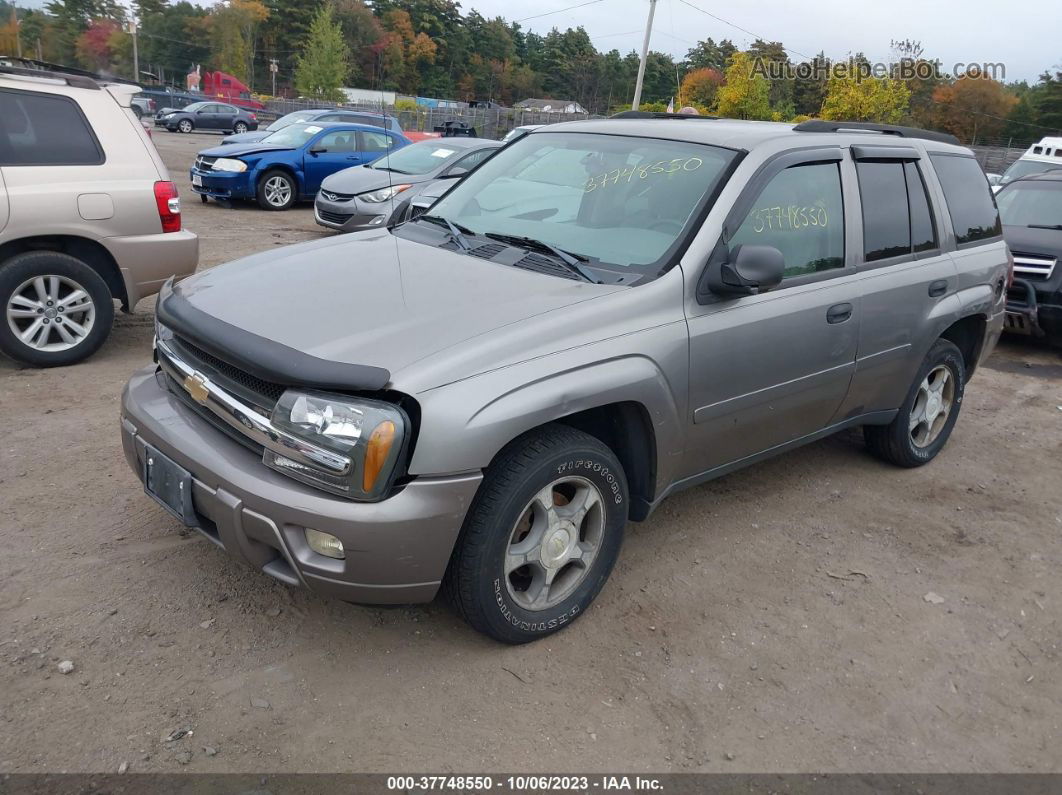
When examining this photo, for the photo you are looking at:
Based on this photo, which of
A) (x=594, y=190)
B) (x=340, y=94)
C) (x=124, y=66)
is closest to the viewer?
(x=594, y=190)

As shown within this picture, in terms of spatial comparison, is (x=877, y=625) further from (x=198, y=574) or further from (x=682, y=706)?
(x=198, y=574)

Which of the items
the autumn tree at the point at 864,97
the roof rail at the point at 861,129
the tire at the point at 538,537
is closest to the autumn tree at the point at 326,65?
the autumn tree at the point at 864,97

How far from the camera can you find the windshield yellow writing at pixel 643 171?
376cm

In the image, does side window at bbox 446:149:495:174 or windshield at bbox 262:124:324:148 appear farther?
windshield at bbox 262:124:324:148

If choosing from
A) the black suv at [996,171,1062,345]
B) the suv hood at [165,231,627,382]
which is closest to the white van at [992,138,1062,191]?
the black suv at [996,171,1062,345]

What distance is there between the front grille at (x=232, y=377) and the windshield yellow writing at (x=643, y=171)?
173 centimetres

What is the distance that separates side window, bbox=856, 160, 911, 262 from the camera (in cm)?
425

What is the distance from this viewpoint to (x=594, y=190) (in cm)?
385

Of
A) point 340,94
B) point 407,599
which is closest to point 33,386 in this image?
point 407,599

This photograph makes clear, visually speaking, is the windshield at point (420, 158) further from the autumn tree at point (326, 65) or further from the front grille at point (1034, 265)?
the autumn tree at point (326, 65)

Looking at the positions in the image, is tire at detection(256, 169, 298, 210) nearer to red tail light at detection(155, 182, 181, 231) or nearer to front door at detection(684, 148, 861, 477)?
red tail light at detection(155, 182, 181, 231)

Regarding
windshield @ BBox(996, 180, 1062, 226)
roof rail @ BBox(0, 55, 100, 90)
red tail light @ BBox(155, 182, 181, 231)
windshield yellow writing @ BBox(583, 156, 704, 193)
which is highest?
roof rail @ BBox(0, 55, 100, 90)

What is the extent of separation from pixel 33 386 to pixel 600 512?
4.03 meters

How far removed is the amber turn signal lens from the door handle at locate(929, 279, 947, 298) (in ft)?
10.8
